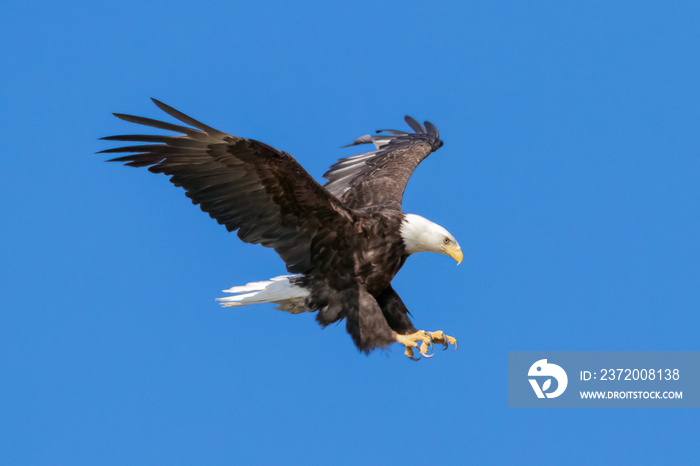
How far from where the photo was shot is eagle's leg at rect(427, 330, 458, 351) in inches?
324

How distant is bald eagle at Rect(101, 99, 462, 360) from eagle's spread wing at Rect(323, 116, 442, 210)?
2.80 ft

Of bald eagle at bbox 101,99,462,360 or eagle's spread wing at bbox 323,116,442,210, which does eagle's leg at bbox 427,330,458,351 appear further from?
eagle's spread wing at bbox 323,116,442,210

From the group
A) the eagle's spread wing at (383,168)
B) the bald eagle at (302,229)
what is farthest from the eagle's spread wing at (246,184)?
the eagle's spread wing at (383,168)

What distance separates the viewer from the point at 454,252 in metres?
8.55

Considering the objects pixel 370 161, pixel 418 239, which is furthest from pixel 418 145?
pixel 418 239

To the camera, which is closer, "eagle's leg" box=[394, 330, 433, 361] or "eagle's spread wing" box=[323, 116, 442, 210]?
"eagle's leg" box=[394, 330, 433, 361]

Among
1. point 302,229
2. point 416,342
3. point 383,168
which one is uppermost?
point 383,168

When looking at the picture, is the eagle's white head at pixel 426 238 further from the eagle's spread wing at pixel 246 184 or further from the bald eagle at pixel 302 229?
the eagle's spread wing at pixel 246 184

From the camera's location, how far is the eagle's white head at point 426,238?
8.42 m

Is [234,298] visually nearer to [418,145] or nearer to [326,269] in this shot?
[326,269]

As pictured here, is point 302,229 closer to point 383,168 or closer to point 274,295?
point 274,295

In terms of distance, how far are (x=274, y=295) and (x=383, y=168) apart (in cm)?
252

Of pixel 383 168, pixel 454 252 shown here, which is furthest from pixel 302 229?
pixel 383 168

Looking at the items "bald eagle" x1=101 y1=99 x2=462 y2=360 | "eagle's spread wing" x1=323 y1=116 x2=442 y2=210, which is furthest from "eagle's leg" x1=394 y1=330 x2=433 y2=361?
"eagle's spread wing" x1=323 y1=116 x2=442 y2=210
